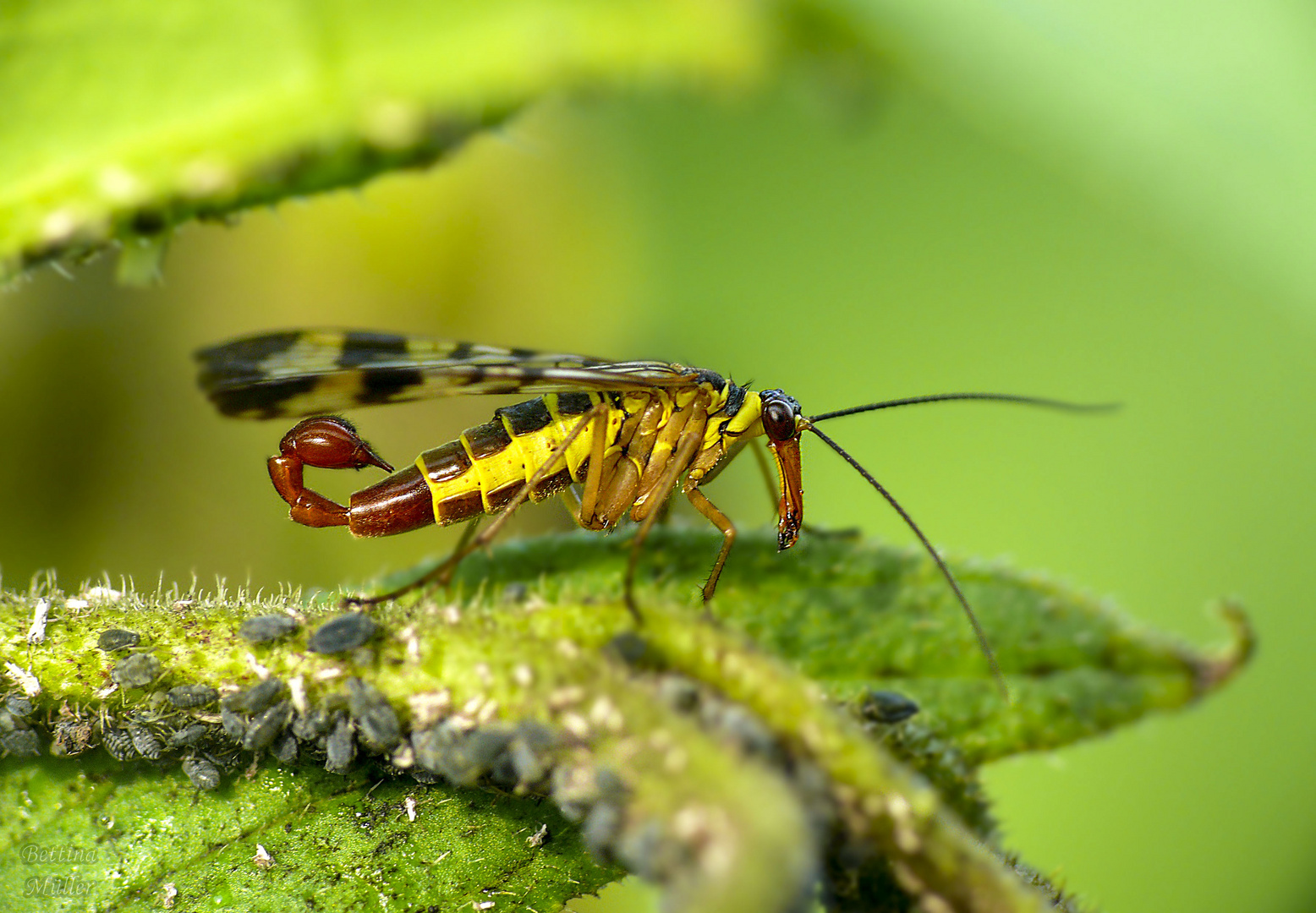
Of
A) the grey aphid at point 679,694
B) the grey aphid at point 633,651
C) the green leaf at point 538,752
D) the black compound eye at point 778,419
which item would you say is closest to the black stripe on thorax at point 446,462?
the black compound eye at point 778,419

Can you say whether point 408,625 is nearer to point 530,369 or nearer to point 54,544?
point 530,369

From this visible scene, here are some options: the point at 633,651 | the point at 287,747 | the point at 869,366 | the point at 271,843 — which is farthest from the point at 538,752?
the point at 869,366

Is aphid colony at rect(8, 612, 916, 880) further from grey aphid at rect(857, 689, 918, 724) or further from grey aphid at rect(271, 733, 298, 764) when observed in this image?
grey aphid at rect(857, 689, 918, 724)

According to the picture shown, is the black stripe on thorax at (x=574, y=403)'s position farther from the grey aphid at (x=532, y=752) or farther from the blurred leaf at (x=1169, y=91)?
the grey aphid at (x=532, y=752)

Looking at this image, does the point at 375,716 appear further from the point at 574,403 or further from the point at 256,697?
the point at 574,403

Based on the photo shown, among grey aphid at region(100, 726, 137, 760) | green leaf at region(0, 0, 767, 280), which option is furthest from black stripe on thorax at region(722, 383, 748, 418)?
grey aphid at region(100, 726, 137, 760)

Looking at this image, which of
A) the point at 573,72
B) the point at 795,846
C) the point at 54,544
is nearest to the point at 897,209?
the point at 573,72
